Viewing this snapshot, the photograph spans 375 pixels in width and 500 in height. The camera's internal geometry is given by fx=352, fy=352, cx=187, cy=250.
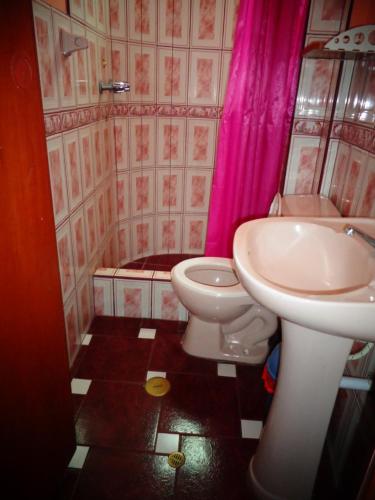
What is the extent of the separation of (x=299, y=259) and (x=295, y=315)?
419 millimetres

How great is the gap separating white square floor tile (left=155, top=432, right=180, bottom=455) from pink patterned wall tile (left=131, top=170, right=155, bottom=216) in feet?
5.14

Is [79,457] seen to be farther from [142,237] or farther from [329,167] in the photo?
[329,167]

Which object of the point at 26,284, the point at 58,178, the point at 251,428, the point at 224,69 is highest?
the point at 224,69

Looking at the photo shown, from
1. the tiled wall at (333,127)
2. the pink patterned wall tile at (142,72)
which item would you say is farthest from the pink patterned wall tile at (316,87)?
the pink patterned wall tile at (142,72)

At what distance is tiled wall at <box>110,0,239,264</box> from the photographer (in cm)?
215

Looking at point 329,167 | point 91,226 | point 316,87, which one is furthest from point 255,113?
point 91,226

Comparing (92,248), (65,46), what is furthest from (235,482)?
(65,46)

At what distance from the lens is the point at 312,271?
3.48ft

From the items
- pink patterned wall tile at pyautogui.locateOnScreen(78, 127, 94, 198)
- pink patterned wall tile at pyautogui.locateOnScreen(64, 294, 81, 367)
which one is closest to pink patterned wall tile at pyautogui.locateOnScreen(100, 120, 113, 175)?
pink patterned wall tile at pyautogui.locateOnScreen(78, 127, 94, 198)

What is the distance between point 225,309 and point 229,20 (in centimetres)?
180

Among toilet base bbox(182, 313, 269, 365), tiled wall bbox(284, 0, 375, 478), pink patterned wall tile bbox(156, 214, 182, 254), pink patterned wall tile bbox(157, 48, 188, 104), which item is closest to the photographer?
tiled wall bbox(284, 0, 375, 478)

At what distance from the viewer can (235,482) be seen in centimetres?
121

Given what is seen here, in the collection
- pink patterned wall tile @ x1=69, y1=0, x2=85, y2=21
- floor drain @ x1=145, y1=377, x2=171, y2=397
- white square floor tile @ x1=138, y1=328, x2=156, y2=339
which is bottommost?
floor drain @ x1=145, y1=377, x2=171, y2=397

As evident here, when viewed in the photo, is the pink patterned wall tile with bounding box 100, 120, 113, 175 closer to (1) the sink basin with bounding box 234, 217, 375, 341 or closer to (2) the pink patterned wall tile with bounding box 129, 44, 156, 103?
(2) the pink patterned wall tile with bounding box 129, 44, 156, 103
